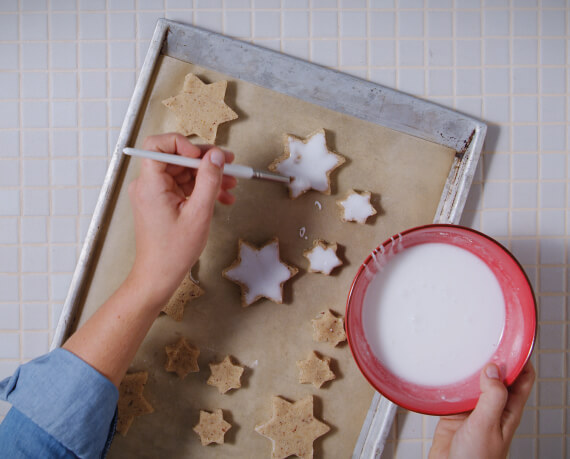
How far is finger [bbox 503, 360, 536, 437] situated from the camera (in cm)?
67

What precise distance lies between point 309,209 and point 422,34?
0.36 meters

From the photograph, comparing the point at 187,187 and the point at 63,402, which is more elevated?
the point at 187,187

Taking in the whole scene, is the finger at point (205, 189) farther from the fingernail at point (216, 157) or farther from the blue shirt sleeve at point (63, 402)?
the blue shirt sleeve at point (63, 402)

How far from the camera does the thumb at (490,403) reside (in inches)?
24.5

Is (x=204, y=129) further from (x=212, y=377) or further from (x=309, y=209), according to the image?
(x=212, y=377)

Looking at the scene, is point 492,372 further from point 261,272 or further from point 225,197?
point 225,197

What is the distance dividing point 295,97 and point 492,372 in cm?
52

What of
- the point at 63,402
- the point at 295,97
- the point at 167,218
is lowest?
the point at 63,402

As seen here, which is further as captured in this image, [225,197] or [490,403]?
[225,197]

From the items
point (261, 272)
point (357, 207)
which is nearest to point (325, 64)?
point (357, 207)

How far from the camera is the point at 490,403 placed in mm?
623

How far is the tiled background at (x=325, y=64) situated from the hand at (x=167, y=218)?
0.16 meters

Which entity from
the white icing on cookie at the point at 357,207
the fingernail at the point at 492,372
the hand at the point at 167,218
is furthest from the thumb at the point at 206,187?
the fingernail at the point at 492,372

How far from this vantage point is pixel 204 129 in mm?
753
